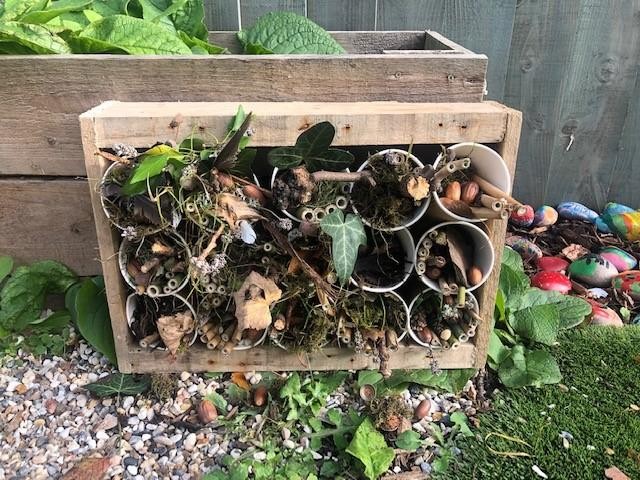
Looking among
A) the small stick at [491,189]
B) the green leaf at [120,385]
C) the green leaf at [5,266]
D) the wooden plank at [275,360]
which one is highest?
the small stick at [491,189]

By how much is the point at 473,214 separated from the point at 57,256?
35.4 inches

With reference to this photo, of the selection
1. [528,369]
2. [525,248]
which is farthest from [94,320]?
[525,248]

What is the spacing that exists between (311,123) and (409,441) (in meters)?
0.58

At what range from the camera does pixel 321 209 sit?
95 cm

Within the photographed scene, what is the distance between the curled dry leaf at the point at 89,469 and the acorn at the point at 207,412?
0.17 m

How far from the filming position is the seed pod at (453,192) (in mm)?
972

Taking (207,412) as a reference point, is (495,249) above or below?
above

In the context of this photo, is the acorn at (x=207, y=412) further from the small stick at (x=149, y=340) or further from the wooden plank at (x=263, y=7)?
the wooden plank at (x=263, y=7)

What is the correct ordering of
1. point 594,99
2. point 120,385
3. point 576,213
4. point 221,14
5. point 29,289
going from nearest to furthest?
point 120,385, point 29,289, point 221,14, point 594,99, point 576,213

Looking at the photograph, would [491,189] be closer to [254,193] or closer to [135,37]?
[254,193]

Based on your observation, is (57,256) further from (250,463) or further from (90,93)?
(250,463)

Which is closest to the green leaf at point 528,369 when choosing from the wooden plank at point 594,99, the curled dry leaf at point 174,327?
the curled dry leaf at point 174,327

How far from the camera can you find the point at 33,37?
3.55 feet

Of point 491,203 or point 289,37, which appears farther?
point 289,37
